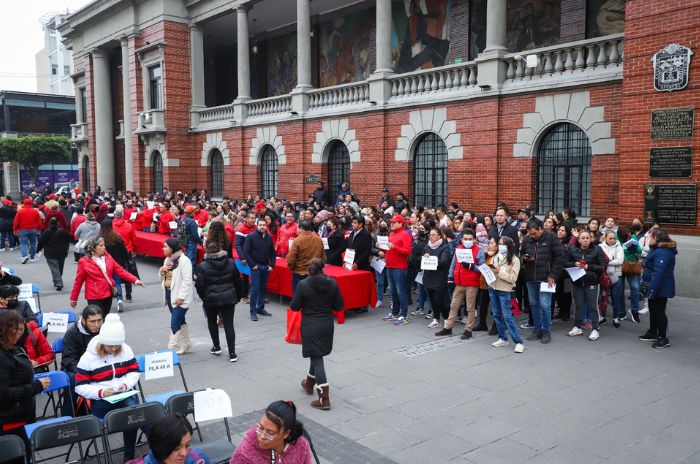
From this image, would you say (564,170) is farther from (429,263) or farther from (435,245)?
(429,263)

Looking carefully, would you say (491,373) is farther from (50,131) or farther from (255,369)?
(50,131)

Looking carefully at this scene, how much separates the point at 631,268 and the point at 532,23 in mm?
10942

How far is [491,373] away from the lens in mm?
8516

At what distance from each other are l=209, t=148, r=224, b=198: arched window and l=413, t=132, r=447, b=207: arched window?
13.0 metres

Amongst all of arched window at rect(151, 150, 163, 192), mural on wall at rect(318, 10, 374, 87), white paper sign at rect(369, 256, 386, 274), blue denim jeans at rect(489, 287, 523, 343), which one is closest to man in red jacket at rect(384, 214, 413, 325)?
white paper sign at rect(369, 256, 386, 274)

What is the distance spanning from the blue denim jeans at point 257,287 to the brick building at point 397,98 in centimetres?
811

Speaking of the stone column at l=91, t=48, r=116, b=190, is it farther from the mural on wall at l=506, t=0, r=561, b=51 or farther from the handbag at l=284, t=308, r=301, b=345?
the handbag at l=284, t=308, r=301, b=345

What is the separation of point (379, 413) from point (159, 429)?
365 cm

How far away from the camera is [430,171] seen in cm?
2030

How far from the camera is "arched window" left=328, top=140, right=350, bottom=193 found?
77.2 feet

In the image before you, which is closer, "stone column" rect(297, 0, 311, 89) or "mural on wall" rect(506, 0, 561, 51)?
"mural on wall" rect(506, 0, 561, 51)

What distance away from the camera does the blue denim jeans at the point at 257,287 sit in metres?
12.1

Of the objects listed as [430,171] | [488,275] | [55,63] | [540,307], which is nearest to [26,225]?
[430,171]

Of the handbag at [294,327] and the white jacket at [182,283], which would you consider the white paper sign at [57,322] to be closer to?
the white jacket at [182,283]
